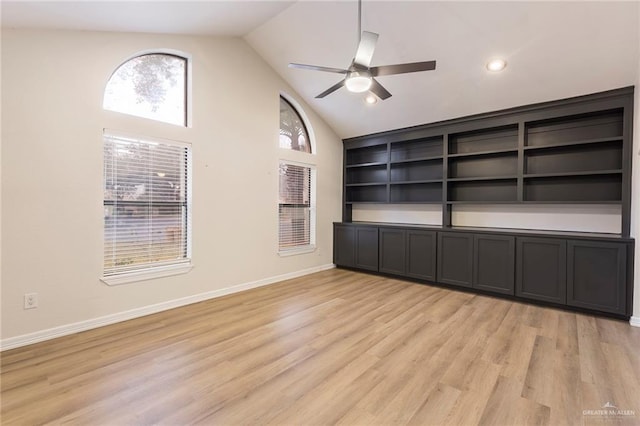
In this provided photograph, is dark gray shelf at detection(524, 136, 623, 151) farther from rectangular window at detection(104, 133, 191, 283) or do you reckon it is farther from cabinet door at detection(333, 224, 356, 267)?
rectangular window at detection(104, 133, 191, 283)

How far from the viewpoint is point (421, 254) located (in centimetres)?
472

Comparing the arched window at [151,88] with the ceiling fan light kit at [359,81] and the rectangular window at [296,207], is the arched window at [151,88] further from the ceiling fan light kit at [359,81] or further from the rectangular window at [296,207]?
the ceiling fan light kit at [359,81]

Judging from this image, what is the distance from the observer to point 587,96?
3541 mm

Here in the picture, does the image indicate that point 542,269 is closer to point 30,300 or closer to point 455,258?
point 455,258

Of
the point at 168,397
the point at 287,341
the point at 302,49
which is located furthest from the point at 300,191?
the point at 168,397

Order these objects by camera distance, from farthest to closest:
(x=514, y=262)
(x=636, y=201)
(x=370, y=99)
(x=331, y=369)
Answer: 1. (x=370, y=99)
2. (x=514, y=262)
3. (x=636, y=201)
4. (x=331, y=369)

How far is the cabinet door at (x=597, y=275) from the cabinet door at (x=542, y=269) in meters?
0.06

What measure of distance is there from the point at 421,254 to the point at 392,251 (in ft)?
1.63

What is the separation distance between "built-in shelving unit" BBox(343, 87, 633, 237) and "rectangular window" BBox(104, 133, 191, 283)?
315 centimetres

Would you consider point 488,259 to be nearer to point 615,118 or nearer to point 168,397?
point 615,118

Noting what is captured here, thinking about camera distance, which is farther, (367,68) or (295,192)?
(295,192)

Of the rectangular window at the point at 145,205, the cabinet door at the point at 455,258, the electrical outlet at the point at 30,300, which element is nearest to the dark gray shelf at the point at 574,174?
the cabinet door at the point at 455,258

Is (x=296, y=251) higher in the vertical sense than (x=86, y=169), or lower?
lower

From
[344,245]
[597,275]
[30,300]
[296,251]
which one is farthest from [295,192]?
[597,275]
